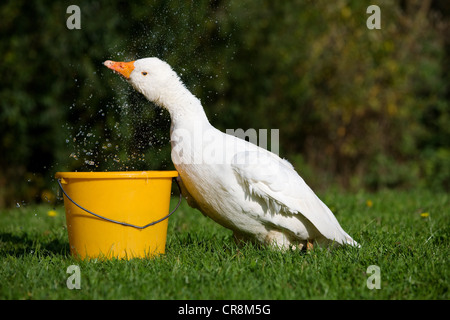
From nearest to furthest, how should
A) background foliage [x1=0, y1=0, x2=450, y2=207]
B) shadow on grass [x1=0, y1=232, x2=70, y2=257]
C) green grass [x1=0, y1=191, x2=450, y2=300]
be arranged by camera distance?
A: 1. green grass [x1=0, y1=191, x2=450, y2=300]
2. shadow on grass [x1=0, y1=232, x2=70, y2=257]
3. background foliage [x1=0, y1=0, x2=450, y2=207]

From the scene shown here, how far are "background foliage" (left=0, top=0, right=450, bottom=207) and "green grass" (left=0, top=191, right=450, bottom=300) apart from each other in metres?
1.92

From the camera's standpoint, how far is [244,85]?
6715 mm

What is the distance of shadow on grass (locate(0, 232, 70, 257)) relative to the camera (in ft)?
10.8

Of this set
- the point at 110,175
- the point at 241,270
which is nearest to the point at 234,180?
the point at 241,270

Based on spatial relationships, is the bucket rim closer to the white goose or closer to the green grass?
the white goose

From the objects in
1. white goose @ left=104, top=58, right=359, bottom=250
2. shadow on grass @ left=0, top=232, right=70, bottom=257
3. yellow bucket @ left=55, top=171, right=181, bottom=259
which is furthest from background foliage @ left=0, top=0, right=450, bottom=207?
yellow bucket @ left=55, top=171, right=181, bottom=259

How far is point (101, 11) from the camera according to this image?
5.56m

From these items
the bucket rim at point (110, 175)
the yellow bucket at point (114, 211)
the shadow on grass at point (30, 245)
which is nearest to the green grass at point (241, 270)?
Result: the shadow on grass at point (30, 245)

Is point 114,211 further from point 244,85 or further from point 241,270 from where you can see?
point 244,85

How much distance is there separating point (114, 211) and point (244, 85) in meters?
4.20

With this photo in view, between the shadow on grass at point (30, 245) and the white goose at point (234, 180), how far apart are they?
1042 mm

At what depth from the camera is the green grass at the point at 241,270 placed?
2.34m

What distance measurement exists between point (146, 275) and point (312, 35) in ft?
17.1
